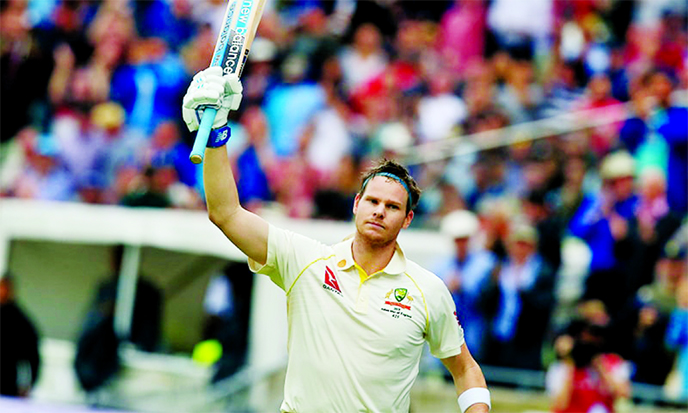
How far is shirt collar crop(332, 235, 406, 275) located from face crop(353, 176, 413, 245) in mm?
95

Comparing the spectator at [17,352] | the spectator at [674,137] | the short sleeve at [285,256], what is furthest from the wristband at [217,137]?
the spectator at [17,352]

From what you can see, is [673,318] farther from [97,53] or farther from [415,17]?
[97,53]

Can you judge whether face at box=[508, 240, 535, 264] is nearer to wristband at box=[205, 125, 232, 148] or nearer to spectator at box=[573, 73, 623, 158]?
spectator at box=[573, 73, 623, 158]

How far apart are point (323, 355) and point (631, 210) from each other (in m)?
6.97

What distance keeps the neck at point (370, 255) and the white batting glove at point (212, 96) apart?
925 millimetres

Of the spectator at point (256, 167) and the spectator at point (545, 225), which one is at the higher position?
the spectator at point (256, 167)

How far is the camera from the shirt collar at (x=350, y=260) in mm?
5344

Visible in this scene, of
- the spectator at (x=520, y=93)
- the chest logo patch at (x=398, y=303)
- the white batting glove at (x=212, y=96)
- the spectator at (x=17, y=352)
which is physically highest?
the spectator at (x=520, y=93)

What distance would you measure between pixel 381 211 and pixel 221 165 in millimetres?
817

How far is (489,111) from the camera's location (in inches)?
517

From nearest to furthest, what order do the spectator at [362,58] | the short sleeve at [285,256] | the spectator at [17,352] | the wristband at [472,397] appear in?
the short sleeve at [285,256] < the wristband at [472,397] < the spectator at [17,352] < the spectator at [362,58]

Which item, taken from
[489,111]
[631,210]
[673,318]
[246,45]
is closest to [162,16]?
[489,111]

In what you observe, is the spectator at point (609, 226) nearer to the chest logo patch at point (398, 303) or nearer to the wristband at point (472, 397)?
the wristband at point (472, 397)

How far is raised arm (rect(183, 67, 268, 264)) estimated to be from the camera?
481 cm
